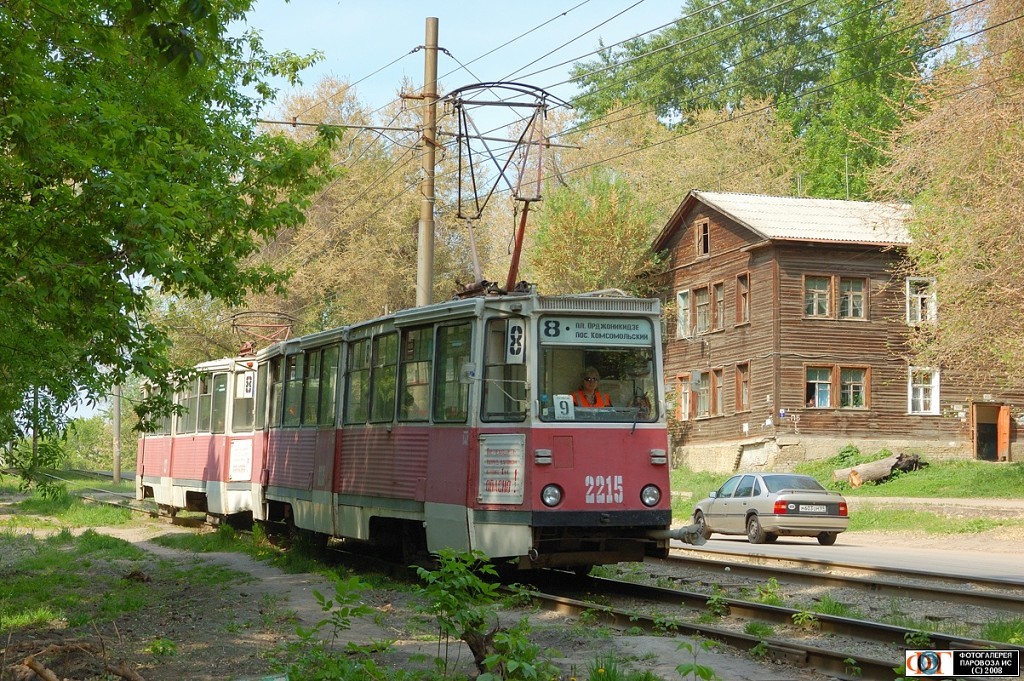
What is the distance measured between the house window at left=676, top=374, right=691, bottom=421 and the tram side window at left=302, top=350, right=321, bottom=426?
103 ft

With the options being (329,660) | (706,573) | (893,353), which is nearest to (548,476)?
(706,573)

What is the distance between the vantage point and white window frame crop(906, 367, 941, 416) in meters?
43.5

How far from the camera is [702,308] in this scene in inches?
1887

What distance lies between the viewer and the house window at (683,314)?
48781 mm

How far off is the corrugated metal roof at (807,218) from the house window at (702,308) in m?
3.46

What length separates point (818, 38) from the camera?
7569 cm

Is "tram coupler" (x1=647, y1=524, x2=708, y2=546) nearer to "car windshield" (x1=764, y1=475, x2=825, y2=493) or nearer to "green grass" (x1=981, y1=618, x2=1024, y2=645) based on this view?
"green grass" (x1=981, y1=618, x2=1024, y2=645)

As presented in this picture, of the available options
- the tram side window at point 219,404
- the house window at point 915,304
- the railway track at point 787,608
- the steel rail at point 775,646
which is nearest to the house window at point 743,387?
the house window at point 915,304

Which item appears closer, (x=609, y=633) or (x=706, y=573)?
(x=609, y=633)

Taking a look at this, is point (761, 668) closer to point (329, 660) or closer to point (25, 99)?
point (329, 660)

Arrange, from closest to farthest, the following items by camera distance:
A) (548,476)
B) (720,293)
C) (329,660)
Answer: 1. (329,660)
2. (548,476)
3. (720,293)

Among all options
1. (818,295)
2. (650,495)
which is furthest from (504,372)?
(818,295)

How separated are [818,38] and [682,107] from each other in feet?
29.2

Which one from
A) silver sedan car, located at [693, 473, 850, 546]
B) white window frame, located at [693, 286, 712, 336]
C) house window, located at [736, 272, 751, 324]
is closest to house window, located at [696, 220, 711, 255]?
white window frame, located at [693, 286, 712, 336]
